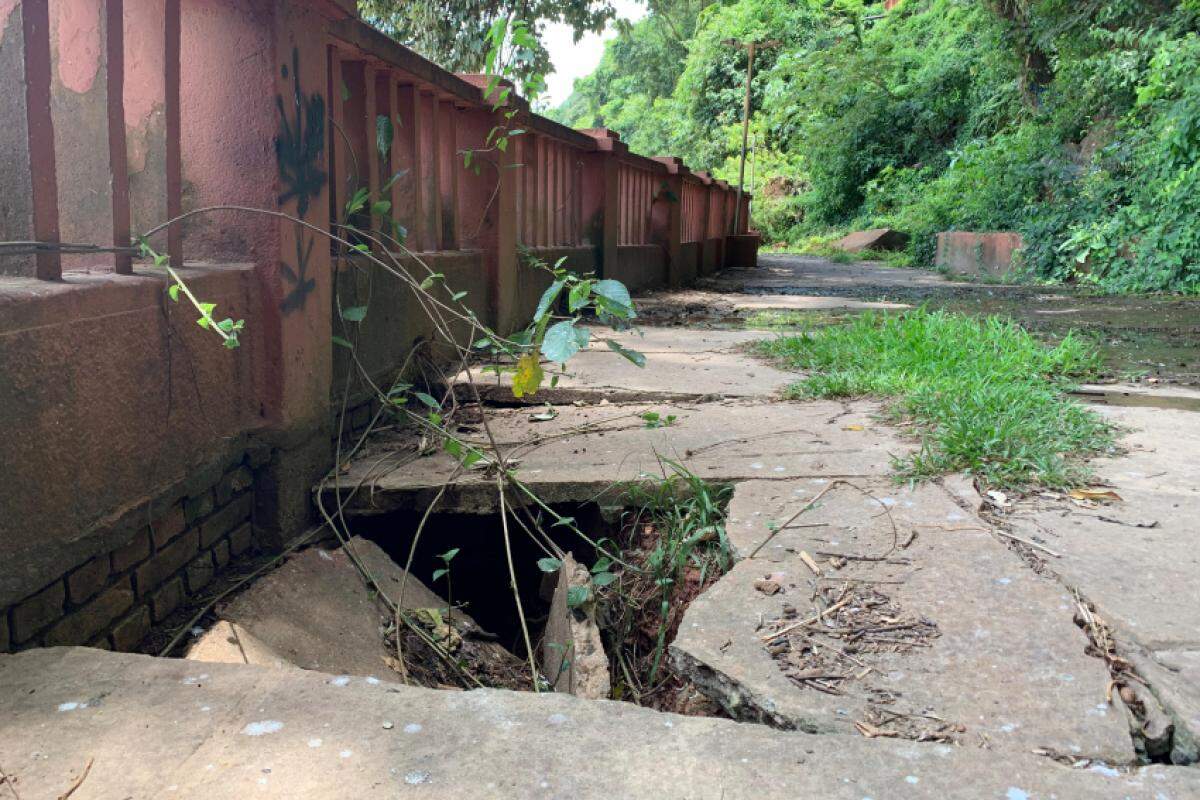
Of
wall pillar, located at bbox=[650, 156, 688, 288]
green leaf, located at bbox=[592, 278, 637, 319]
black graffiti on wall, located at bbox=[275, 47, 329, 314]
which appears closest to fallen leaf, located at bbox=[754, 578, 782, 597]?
green leaf, located at bbox=[592, 278, 637, 319]

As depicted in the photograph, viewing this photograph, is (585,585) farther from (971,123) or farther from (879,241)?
(971,123)

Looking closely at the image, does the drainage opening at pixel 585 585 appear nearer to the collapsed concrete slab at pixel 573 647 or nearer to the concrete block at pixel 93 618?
the collapsed concrete slab at pixel 573 647

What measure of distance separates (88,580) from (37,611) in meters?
0.14

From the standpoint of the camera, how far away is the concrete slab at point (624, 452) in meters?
2.52

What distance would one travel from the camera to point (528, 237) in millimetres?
5281

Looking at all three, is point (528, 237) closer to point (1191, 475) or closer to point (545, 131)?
point (545, 131)

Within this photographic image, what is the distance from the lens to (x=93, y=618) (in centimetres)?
178

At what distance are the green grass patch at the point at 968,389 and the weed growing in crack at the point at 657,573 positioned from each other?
1.98ft

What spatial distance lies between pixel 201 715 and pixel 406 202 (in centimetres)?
246

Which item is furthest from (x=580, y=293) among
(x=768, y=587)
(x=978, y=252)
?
(x=978, y=252)

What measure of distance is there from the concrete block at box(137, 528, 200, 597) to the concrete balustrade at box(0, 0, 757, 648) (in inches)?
1.1

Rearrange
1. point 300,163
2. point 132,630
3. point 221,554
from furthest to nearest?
1. point 300,163
2. point 221,554
3. point 132,630

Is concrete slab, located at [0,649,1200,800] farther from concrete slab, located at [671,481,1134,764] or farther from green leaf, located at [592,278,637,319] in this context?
green leaf, located at [592,278,637,319]

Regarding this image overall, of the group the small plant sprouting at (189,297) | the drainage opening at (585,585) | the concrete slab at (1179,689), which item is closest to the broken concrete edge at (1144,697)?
the concrete slab at (1179,689)
